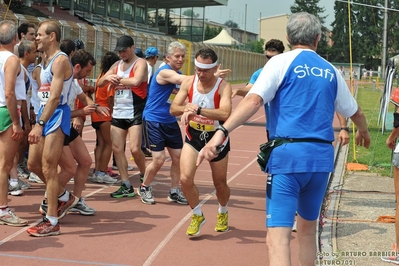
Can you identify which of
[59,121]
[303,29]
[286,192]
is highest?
[303,29]

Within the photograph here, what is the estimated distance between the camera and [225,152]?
7.14 metres

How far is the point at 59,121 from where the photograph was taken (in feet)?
22.5

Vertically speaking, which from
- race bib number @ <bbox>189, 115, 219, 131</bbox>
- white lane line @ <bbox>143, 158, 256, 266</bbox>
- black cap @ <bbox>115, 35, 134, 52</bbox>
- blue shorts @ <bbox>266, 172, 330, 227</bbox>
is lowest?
white lane line @ <bbox>143, 158, 256, 266</bbox>

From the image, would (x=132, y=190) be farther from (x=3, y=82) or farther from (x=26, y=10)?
(x=26, y=10)

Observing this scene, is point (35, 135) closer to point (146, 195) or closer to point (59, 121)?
point (59, 121)

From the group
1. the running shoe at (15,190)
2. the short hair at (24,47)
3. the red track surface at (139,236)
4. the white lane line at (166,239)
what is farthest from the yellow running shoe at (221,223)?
the short hair at (24,47)

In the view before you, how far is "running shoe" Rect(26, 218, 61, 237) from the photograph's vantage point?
6746mm

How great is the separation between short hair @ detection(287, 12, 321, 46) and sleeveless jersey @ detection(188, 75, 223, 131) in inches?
97.2

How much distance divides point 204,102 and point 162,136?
1.61 metres

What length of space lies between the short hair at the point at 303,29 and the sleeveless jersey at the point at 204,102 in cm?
247

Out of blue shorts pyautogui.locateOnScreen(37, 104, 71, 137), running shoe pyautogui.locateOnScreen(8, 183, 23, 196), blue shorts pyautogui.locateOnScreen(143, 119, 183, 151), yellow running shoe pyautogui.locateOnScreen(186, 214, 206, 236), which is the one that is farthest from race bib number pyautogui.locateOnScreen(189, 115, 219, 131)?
running shoe pyautogui.locateOnScreen(8, 183, 23, 196)

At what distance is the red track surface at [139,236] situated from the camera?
6188 millimetres

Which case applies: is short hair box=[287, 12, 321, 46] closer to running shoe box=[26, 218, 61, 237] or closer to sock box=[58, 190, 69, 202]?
running shoe box=[26, 218, 61, 237]

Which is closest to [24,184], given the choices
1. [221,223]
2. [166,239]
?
[166,239]
